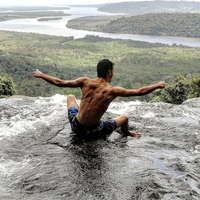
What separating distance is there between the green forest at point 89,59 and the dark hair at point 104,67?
27.0 metres

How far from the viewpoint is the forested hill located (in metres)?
106

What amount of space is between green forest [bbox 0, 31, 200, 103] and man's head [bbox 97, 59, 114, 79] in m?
27.0

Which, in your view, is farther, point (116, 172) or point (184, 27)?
point (184, 27)

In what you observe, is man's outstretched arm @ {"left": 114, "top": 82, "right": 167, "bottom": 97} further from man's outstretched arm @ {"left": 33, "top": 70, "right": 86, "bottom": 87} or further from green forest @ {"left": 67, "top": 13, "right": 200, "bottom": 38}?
green forest @ {"left": 67, "top": 13, "right": 200, "bottom": 38}

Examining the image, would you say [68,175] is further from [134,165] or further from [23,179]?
[134,165]

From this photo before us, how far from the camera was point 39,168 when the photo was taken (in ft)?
13.0

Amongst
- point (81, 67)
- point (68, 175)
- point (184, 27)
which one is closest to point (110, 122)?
point (68, 175)

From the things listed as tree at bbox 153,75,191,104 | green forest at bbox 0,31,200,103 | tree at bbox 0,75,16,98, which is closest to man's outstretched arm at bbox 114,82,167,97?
tree at bbox 153,75,191,104

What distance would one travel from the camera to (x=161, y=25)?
112 metres

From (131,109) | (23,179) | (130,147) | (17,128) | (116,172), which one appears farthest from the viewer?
(131,109)

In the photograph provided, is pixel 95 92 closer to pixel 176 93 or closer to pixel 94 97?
pixel 94 97

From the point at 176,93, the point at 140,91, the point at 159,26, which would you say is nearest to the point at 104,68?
the point at 140,91

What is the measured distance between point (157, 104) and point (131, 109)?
3.27ft

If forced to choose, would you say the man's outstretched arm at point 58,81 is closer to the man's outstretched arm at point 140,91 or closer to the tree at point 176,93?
the man's outstretched arm at point 140,91
